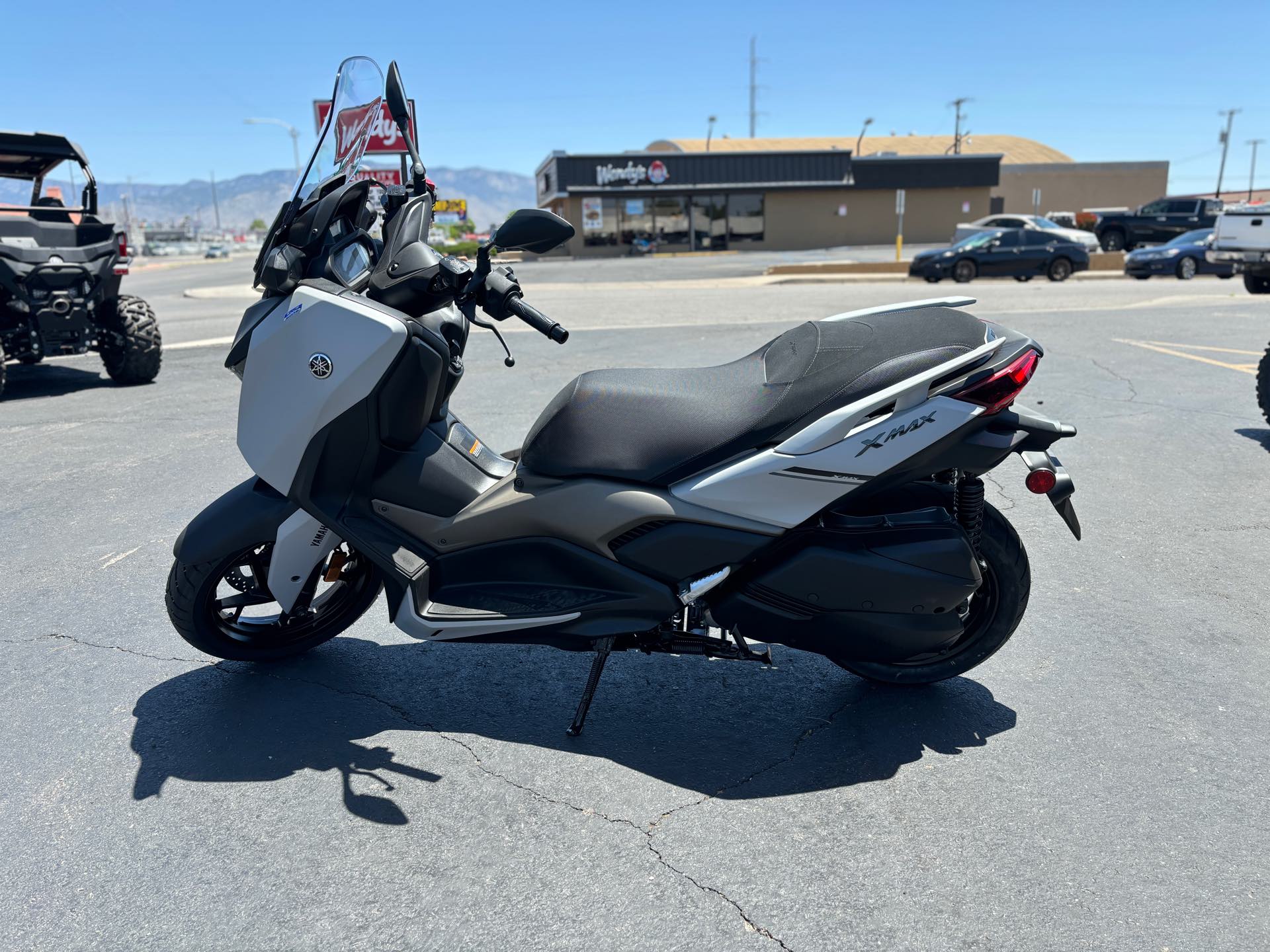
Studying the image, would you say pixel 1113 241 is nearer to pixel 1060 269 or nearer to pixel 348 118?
pixel 1060 269

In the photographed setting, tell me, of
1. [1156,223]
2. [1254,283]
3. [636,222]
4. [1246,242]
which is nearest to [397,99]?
[1246,242]

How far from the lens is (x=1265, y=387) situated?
6.38 metres

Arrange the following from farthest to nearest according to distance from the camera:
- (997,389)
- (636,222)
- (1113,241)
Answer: (636,222)
(1113,241)
(997,389)

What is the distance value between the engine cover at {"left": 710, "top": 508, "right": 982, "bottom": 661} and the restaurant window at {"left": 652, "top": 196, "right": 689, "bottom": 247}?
4845 centimetres

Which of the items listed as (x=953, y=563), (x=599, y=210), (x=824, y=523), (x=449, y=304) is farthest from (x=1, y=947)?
(x=599, y=210)

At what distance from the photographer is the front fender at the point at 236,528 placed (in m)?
3.18

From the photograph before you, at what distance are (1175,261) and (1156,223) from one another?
34.7 ft

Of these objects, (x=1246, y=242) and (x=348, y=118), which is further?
(x=1246, y=242)

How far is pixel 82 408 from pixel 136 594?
4885mm

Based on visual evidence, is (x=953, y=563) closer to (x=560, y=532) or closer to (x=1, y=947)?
(x=560, y=532)

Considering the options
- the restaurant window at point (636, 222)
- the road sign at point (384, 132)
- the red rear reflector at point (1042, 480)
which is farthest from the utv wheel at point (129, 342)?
the restaurant window at point (636, 222)

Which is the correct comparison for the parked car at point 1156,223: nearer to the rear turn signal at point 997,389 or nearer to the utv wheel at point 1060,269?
the utv wheel at point 1060,269

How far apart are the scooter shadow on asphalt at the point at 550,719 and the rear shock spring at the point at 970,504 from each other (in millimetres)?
661

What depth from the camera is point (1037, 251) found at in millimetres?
22359
